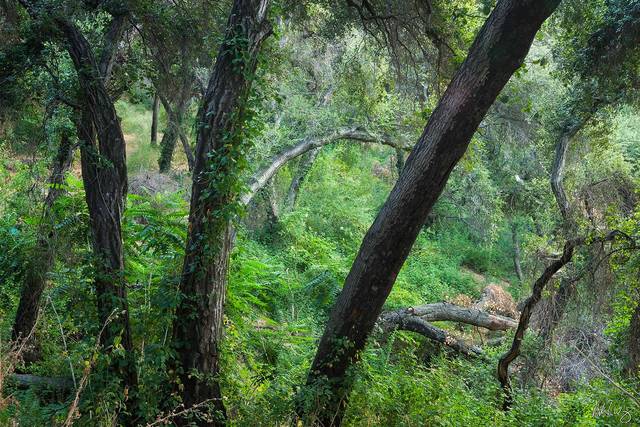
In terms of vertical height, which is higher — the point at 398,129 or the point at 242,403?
the point at 398,129

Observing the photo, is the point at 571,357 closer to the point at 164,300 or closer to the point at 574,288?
the point at 574,288

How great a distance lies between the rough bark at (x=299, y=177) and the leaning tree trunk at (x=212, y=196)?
39.6 feet

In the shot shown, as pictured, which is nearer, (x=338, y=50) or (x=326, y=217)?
(x=338, y=50)

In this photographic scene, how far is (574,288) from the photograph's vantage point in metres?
8.12

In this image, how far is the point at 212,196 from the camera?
15.9 feet

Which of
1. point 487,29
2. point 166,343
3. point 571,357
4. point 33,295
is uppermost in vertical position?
point 487,29

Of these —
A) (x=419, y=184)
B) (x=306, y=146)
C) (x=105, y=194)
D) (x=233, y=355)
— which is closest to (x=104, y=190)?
(x=105, y=194)

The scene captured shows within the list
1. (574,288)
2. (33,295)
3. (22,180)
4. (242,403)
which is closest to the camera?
(242,403)

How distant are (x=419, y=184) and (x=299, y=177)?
1293 centimetres

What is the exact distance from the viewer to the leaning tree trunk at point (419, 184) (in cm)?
458

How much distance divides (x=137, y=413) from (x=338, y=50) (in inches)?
447

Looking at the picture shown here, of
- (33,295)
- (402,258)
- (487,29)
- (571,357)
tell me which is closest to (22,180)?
(33,295)

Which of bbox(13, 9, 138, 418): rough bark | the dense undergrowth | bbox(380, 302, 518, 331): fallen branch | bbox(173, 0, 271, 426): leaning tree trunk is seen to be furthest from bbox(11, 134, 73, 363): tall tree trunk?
bbox(380, 302, 518, 331): fallen branch

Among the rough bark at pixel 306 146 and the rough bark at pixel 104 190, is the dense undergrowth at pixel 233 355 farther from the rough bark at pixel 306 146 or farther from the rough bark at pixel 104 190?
the rough bark at pixel 306 146
